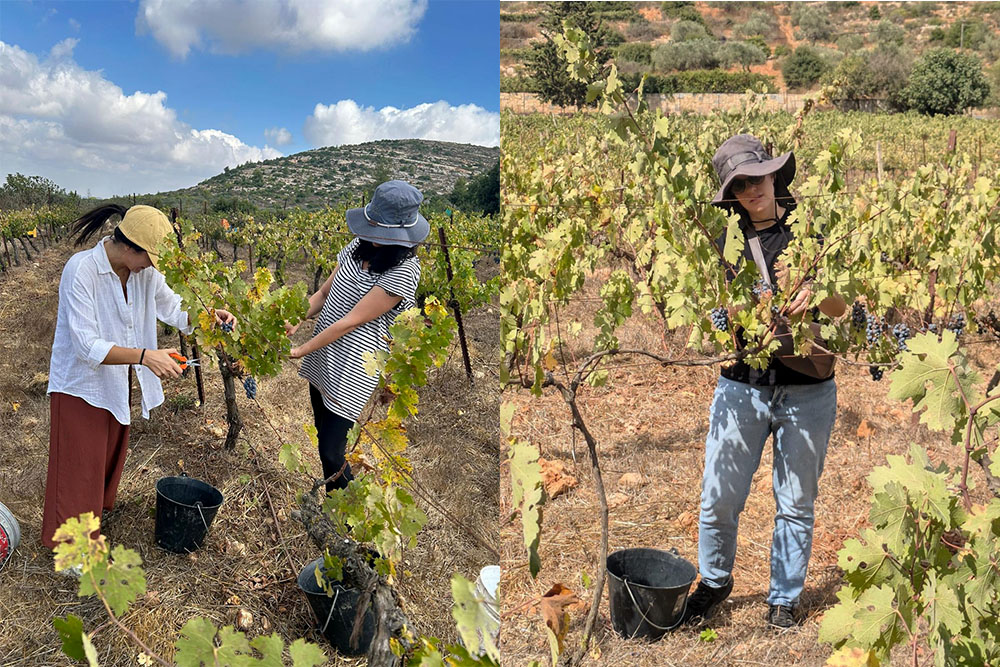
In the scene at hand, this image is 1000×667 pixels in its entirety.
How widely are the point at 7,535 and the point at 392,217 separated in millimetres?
1970

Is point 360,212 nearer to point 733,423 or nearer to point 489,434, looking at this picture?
point 733,423

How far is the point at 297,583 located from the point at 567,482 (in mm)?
1405

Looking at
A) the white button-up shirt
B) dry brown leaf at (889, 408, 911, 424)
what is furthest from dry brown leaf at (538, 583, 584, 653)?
dry brown leaf at (889, 408, 911, 424)

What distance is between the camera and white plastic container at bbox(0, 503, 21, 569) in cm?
281

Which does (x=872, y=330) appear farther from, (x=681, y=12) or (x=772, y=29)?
(x=772, y=29)

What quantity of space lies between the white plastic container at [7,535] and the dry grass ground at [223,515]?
0.07 metres

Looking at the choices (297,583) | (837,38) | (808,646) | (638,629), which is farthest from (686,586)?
(837,38)

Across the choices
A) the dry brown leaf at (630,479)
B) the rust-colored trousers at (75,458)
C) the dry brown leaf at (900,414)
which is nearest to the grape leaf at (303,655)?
the rust-colored trousers at (75,458)

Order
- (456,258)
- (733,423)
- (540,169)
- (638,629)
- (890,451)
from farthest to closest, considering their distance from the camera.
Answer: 1. (456,258)
2. (540,169)
3. (890,451)
4. (638,629)
5. (733,423)

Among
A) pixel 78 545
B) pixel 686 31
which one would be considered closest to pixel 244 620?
pixel 78 545

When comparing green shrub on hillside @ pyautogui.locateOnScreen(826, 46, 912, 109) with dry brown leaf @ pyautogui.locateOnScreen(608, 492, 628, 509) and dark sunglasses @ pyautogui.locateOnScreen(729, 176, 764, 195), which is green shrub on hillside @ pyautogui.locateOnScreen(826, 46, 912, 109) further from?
dark sunglasses @ pyautogui.locateOnScreen(729, 176, 764, 195)

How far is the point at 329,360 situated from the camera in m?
2.74

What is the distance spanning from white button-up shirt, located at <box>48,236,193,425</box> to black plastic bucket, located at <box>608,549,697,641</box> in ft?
6.18

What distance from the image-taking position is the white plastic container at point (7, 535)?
281 centimetres
